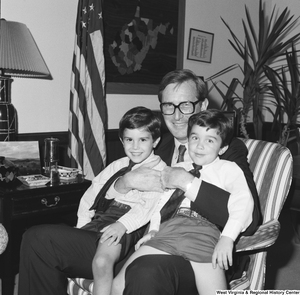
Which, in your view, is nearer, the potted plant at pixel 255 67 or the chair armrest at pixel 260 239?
the chair armrest at pixel 260 239

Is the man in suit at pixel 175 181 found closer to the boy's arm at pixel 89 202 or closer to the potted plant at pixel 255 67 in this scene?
the boy's arm at pixel 89 202

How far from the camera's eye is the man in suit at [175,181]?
4.38ft

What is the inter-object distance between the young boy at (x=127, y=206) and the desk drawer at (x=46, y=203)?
50cm

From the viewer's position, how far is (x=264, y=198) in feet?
5.94

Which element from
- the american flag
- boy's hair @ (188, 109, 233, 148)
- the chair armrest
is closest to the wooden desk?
the american flag

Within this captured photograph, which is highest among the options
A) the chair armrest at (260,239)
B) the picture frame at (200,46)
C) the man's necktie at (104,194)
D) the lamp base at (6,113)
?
the picture frame at (200,46)

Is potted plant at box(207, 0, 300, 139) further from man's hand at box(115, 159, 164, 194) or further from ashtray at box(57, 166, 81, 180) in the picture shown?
man's hand at box(115, 159, 164, 194)

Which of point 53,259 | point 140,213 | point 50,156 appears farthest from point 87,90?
point 53,259

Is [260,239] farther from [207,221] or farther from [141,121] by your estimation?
[141,121]

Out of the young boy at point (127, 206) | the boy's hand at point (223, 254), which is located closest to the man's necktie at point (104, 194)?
the young boy at point (127, 206)

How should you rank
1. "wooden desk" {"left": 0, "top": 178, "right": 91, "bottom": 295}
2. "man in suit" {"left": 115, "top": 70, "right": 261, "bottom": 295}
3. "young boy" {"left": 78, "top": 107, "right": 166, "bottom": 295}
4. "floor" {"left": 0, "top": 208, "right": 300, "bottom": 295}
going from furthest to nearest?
"floor" {"left": 0, "top": 208, "right": 300, "bottom": 295} < "wooden desk" {"left": 0, "top": 178, "right": 91, "bottom": 295} < "young boy" {"left": 78, "top": 107, "right": 166, "bottom": 295} < "man in suit" {"left": 115, "top": 70, "right": 261, "bottom": 295}

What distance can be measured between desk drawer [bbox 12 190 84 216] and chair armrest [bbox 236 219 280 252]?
3.82ft

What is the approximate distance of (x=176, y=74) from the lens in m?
1.90

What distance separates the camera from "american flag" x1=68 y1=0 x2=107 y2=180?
283cm
